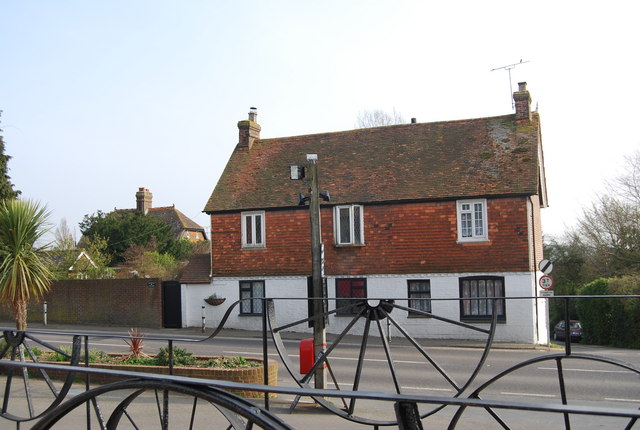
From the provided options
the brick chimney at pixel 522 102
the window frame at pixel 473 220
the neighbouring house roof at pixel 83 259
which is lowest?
the neighbouring house roof at pixel 83 259

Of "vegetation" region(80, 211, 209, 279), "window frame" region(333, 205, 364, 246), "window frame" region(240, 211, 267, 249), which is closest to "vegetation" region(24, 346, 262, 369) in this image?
"window frame" region(333, 205, 364, 246)

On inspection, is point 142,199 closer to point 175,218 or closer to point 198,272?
point 175,218

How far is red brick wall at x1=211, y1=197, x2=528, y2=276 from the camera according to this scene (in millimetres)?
22953

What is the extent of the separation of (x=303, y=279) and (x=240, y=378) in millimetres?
14166

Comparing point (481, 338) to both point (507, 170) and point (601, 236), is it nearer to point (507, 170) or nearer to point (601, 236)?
point (507, 170)

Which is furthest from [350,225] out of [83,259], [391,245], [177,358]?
[83,259]

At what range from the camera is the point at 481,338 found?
6652 mm

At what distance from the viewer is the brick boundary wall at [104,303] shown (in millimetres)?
28156

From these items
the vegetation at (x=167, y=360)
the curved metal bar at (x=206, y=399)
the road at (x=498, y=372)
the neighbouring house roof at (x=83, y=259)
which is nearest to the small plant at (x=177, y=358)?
the vegetation at (x=167, y=360)

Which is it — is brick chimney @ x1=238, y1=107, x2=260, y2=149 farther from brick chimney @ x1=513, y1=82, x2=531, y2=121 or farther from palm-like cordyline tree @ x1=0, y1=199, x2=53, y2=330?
palm-like cordyline tree @ x1=0, y1=199, x2=53, y2=330

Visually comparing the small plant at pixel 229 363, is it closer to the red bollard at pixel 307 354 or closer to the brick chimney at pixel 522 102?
the red bollard at pixel 307 354

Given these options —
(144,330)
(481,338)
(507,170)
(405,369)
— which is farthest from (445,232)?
(481,338)

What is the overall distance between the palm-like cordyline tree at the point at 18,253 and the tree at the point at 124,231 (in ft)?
95.3

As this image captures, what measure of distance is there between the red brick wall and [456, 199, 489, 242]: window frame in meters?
0.16
